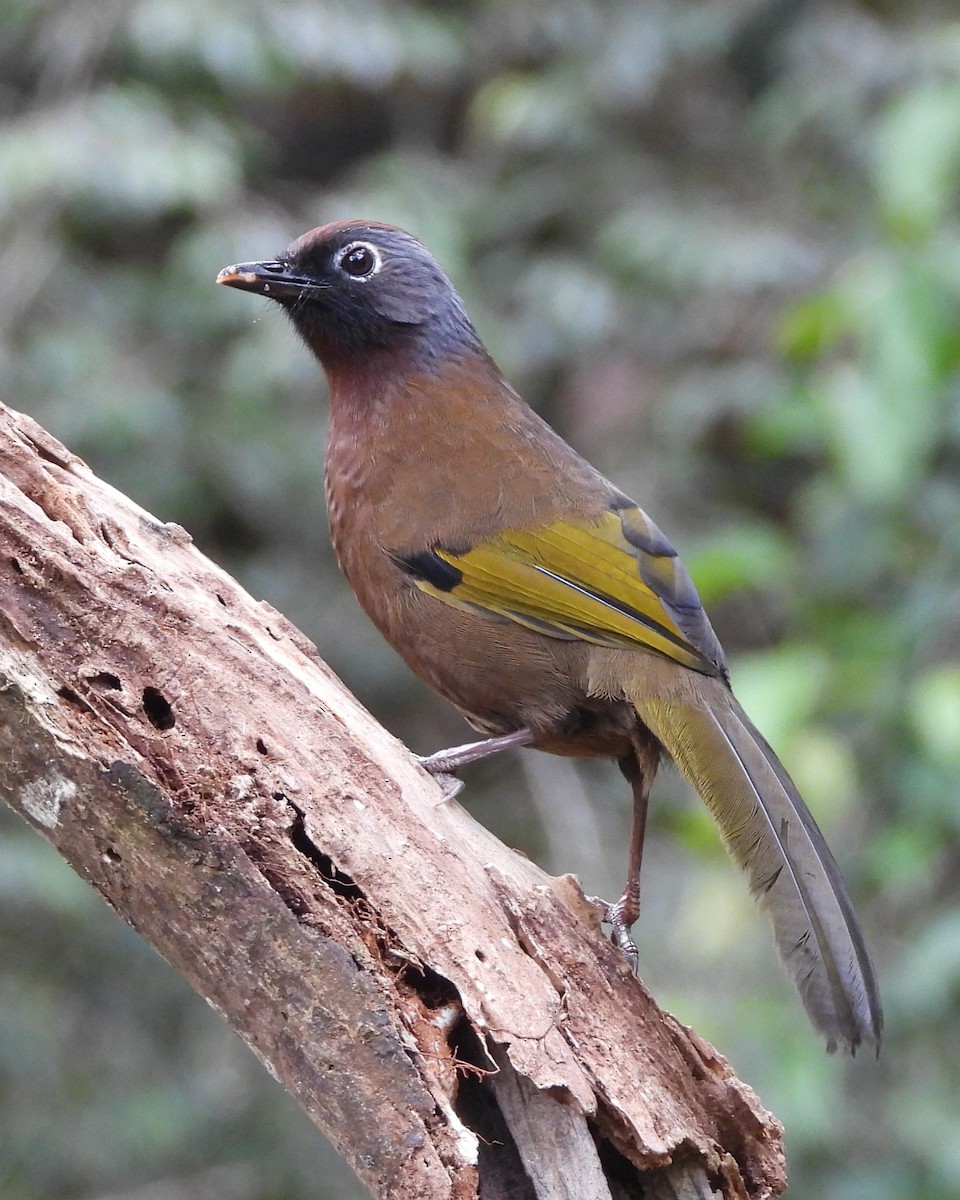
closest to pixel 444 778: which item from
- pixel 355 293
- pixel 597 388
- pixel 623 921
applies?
pixel 623 921

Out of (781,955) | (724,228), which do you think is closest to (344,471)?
(781,955)

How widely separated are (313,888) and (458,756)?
2.17 feet

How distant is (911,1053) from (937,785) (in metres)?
1.01

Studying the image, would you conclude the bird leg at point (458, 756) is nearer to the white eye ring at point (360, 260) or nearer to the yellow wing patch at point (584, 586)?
the yellow wing patch at point (584, 586)

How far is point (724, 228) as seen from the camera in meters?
6.45

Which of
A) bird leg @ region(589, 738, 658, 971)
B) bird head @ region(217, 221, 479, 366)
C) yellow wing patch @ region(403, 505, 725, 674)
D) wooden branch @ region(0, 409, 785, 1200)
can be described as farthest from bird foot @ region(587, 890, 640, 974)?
bird head @ region(217, 221, 479, 366)

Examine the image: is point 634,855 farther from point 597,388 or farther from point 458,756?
point 597,388

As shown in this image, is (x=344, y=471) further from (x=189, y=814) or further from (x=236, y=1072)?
(x=236, y=1072)

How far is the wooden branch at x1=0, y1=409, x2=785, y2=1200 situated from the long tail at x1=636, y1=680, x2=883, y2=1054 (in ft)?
0.80

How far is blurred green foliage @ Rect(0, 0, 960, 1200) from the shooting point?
477 centimetres

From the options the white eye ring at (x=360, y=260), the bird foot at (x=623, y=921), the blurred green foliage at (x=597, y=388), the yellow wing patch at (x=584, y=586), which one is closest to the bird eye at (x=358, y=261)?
the white eye ring at (x=360, y=260)

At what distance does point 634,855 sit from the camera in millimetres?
3316

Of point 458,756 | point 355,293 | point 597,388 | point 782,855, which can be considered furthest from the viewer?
point 597,388

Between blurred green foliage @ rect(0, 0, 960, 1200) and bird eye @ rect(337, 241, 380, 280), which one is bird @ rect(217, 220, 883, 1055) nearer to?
bird eye @ rect(337, 241, 380, 280)
